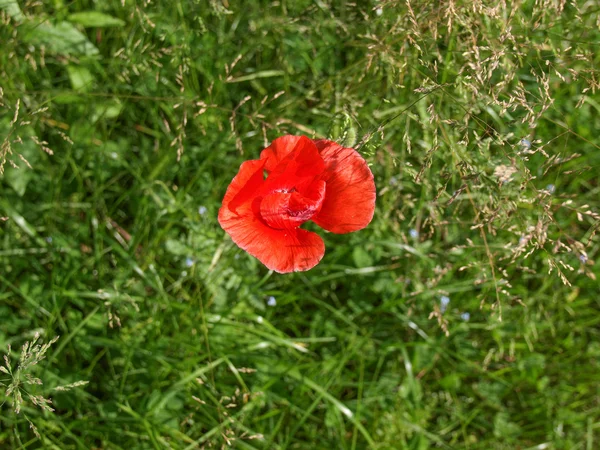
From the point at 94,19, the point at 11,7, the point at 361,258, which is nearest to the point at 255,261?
the point at 361,258

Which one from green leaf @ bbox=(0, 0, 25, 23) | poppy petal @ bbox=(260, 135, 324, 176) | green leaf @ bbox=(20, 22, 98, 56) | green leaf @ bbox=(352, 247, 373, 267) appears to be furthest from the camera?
green leaf @ bbox=(352, 247, 373, 267)

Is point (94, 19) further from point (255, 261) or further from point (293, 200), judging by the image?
point (293, 200)

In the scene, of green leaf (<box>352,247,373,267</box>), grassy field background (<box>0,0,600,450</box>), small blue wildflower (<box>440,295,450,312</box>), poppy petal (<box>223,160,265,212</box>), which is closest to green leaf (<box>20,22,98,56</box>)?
grassy field background (<box>0,0,600,450</box>)

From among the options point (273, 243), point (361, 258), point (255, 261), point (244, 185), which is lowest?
point (361, 258)

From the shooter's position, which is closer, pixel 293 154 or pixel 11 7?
pixel 293 154

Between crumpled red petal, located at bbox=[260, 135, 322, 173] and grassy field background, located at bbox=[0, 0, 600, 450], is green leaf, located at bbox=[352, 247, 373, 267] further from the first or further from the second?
crumpled red petal, located at bbox=[260, 135, 322, 173]

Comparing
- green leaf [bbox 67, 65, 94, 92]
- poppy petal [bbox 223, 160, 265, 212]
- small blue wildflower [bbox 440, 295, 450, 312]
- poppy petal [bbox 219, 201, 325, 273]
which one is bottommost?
small blue wildflower [bbox 440, 295, 450, 312]
